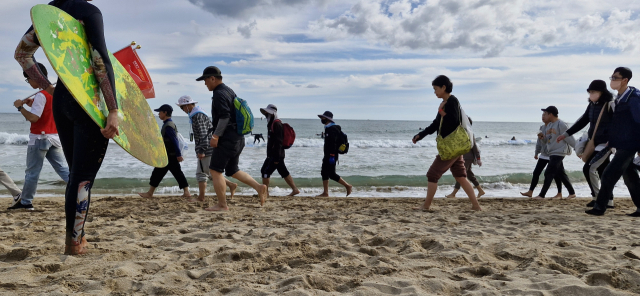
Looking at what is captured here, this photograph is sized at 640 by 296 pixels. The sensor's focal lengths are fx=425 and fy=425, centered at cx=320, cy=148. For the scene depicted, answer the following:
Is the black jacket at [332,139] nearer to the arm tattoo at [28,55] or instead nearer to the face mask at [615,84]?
the face mask at [615,84]

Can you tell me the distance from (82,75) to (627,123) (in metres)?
5.71

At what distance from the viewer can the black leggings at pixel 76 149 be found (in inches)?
113

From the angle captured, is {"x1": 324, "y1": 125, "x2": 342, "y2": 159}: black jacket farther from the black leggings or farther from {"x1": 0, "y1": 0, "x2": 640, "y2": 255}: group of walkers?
the black leggings

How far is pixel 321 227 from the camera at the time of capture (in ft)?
14.7

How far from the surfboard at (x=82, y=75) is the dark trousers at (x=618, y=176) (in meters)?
5.25

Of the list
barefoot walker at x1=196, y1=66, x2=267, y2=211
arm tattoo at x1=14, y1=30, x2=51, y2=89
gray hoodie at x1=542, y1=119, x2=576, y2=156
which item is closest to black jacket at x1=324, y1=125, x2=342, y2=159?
barefoot walker at x1=196, y1=66, x2=267, y2=211

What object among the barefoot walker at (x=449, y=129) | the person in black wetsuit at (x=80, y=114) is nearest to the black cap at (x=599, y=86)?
the barefoot walker at (x=449, y=129)

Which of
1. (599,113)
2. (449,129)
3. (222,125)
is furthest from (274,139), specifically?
(599,113)

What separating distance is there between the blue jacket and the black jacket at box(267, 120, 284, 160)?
5.05m

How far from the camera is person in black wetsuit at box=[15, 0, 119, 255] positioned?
2854mm

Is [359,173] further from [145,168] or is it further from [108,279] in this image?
[108,279]

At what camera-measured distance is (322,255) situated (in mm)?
3303

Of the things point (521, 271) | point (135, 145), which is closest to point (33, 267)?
point (135, 145)

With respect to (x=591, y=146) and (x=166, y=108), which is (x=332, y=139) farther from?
(x=591, y=146)
